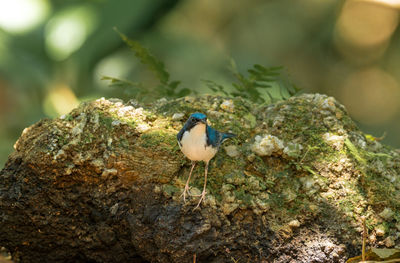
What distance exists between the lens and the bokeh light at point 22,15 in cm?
652

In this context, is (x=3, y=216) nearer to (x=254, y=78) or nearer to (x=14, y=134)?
(x=254, y=78)

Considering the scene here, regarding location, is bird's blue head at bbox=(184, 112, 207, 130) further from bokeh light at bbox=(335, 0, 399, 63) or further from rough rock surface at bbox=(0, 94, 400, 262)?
bokeh light at bbox=(335, 0, 399, 63)

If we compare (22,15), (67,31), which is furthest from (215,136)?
(22,15)

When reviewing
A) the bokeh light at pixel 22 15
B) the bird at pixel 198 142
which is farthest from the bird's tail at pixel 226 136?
the bokeh light at pixel 22 15

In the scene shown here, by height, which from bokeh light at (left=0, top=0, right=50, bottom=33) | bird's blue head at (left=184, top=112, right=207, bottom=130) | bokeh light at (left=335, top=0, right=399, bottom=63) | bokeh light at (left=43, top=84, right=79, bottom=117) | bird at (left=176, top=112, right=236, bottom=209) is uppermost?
bokeh light at (left=0, top=0, right=50, bottom=33)

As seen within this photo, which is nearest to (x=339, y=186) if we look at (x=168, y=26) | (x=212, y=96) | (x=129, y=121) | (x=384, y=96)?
(x=212, y=96)

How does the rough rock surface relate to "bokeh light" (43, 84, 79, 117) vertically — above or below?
above

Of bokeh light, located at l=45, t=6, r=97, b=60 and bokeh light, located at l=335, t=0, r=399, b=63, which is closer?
bokeh light, located at l=45, t=6, r=97, b=60

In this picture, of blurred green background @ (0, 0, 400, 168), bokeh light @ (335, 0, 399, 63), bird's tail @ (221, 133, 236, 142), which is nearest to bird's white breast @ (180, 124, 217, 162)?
bird's tail @ (221, 133, 236, 142)

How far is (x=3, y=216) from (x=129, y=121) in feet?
3.37

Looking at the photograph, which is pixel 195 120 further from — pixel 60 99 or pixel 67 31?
pixel 67 31

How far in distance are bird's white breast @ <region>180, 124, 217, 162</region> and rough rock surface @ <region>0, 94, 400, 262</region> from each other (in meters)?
0.21

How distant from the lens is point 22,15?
261 inches

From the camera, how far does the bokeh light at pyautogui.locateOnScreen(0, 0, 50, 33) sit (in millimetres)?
6516
